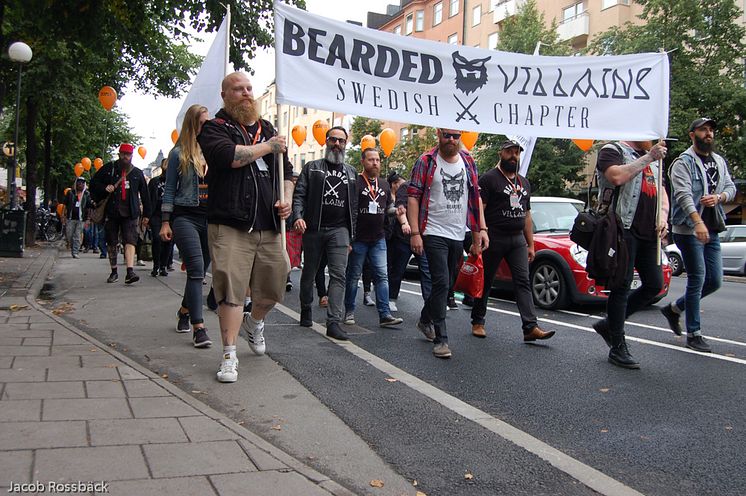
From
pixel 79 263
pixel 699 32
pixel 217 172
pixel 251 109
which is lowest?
pixel 79 263

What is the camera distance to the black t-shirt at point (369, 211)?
24.6 ft

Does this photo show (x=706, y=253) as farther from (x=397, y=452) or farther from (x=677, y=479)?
(x=397, y=452)

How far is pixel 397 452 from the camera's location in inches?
135

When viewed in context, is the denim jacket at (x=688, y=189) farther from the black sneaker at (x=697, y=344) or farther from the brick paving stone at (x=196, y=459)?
the brick paving stone at (x=196, y=459)

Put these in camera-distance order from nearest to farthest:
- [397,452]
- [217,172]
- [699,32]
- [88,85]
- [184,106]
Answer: [397,452], [217,172], [184,106], [88,85], [699,32]

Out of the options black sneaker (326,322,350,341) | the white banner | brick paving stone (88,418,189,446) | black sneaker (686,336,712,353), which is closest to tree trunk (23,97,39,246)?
black sneaker (326,322,350,341)

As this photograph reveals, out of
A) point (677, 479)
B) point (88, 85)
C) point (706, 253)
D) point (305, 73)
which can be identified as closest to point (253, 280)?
point (305, 73)

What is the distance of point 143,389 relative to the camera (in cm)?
412

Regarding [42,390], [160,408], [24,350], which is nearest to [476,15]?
[24,350]

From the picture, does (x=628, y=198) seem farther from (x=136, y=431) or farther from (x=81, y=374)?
(x=81, y=374)

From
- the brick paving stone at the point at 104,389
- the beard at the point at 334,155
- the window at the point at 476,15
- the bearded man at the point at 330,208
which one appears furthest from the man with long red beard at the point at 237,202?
the window at the point at 476,15

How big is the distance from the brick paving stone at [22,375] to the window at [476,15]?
51569mm

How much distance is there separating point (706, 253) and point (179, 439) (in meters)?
5.07

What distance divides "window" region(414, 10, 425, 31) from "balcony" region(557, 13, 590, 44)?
20721mm
